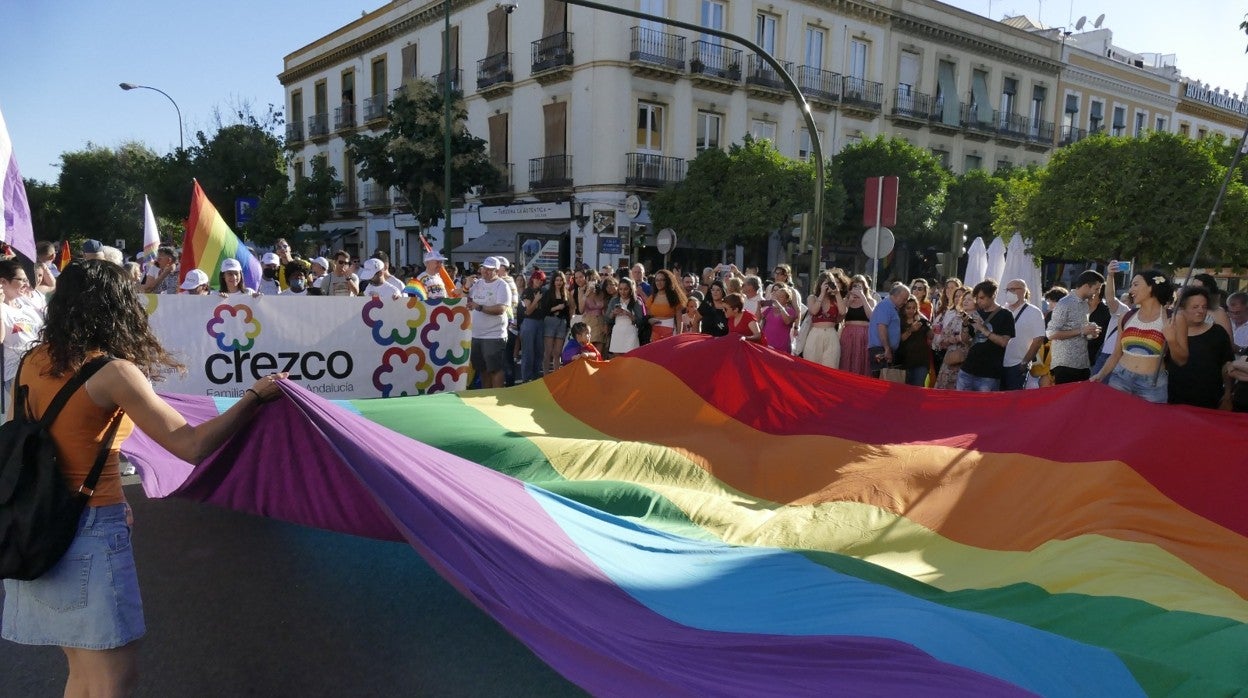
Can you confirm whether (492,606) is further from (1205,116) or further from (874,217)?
(1205,116)

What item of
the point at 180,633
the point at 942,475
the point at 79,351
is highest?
the point at 79,351

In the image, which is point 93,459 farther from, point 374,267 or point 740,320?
point 374,267

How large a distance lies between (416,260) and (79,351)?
34657mm

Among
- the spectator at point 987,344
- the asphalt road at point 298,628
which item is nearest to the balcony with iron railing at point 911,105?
the spectator at point 987,344

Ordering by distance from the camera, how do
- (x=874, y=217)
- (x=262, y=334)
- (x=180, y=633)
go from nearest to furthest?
1. (x=180, y=633)
2. (x=262, y=334)
3. (x=874, y=217)

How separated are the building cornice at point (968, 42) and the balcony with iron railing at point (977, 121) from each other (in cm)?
246

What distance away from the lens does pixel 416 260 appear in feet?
119

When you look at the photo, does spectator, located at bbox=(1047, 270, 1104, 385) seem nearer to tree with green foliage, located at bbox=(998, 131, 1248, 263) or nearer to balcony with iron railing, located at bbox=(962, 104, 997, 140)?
tree with green foliage, located at bbox=(998, 131, 1248, 263)

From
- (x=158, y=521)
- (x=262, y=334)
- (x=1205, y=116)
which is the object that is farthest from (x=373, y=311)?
(x=1205, y=116)

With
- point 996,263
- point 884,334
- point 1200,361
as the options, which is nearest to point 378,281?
point 884,334

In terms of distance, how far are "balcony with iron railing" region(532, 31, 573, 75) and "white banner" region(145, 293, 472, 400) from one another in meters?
20.4

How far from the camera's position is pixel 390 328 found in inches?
372

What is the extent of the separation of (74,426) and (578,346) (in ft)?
28.2

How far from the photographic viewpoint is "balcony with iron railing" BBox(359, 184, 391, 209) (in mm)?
37812
